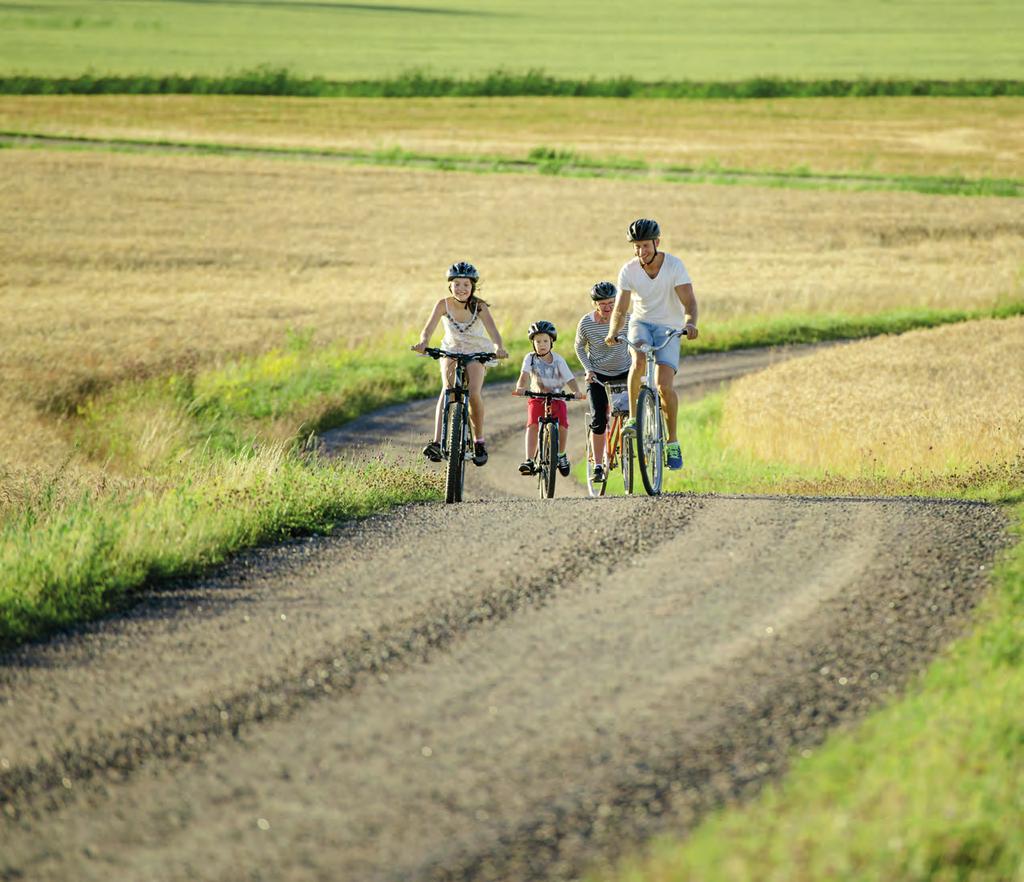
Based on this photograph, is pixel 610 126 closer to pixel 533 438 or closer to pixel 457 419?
pixel 533 438

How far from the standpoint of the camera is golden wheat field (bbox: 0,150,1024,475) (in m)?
26.5

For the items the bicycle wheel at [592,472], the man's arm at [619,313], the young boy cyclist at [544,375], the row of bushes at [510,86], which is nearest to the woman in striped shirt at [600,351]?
the young boy cyclist at [544,375]

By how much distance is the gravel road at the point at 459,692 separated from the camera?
4.80m

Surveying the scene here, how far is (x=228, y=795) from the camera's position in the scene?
513 centimetres

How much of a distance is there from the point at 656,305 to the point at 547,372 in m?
2.07

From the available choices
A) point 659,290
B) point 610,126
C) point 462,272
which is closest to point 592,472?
point 462,272

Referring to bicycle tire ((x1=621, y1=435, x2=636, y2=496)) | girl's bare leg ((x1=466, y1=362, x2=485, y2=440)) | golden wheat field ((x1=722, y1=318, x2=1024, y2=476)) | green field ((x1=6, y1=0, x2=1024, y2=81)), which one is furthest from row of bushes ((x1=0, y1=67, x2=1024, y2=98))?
bicycle tire ((x1=621, y1=435, x2=636, y2=496))

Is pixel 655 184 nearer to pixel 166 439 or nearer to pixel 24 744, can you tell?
pixel 166 439

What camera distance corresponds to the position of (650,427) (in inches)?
461

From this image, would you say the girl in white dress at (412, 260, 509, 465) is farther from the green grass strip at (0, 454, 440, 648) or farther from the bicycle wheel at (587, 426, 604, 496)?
the bicycle wheel at (587, 426, 604, 496)

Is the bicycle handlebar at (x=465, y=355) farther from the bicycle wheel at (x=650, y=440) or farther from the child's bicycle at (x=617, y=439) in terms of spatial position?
the bicycle wheel at (x=650, y=440)

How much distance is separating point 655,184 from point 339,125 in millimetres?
26218

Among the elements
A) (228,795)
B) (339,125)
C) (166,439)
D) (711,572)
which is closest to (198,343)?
(166,439)

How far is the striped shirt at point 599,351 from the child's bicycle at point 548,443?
464 millimetres
